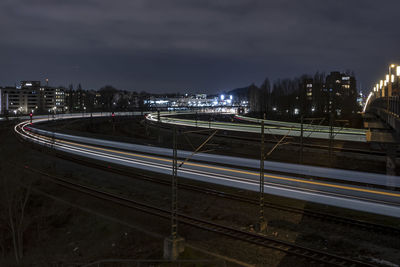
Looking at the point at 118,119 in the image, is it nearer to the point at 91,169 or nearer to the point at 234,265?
the point at 91,169

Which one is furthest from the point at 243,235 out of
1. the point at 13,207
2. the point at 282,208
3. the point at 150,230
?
the point at 13,207

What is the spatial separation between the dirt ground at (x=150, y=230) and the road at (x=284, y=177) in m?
1.07

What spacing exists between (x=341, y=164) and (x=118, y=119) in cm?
6628

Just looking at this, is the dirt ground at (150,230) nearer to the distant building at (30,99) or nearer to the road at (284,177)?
the road at (284,177)

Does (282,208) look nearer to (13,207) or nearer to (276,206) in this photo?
(276,206)

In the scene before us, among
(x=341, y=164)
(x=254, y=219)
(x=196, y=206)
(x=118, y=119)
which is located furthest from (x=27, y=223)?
(x=118, y=119)

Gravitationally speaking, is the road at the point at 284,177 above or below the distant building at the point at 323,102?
below

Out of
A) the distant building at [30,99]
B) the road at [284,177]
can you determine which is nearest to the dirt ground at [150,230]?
the road at [284,177]

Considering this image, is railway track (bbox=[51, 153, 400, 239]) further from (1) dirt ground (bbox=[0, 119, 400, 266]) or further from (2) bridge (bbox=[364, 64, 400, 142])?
(2) bridge (bbox=[364, 64, 400, 142])

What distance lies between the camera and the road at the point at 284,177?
17.2 metres

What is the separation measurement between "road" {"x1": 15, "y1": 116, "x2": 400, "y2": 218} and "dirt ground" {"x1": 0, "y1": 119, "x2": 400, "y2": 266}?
1067 millimetres

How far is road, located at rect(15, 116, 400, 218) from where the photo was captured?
17.2 metres

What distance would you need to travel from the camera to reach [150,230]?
1530cm

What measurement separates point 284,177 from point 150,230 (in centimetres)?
1012
